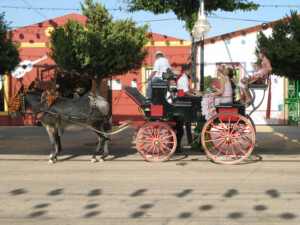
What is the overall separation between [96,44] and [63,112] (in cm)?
419

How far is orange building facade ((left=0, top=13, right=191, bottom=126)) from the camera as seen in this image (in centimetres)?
1828

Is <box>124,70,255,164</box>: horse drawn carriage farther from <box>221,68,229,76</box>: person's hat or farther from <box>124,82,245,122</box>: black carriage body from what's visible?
<box>221,68,229,76</box>: person's hat

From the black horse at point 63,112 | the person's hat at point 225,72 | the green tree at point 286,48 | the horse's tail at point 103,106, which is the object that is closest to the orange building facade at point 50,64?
the green tree at point 286,48

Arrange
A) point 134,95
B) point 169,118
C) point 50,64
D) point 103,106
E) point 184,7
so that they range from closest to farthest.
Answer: point 169,118
point 134,95
point 103,106
point 184,7
point 50,64

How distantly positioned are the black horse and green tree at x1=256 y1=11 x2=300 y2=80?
5.25 m

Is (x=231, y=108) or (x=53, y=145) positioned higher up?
(x=231, y=108)

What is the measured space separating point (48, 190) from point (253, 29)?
1516 centimetres

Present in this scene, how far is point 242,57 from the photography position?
17812mm

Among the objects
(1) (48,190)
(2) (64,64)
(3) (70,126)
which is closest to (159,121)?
(3) (70,126)

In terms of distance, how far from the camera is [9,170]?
6594 millimetres

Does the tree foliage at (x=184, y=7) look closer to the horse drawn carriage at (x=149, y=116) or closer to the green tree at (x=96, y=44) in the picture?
the green tree at (x=96, y=44)

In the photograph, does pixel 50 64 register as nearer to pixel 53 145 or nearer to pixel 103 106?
pixel 103 106

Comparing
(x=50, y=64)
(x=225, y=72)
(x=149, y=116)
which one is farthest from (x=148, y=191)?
(x=50, y=64)

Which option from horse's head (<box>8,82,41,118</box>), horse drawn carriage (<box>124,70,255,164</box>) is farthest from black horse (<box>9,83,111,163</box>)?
horse drawn carriage (<box>124,70,255,164</box>)
